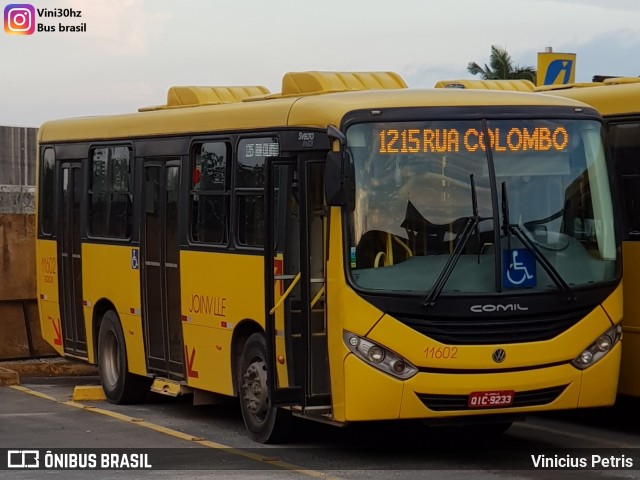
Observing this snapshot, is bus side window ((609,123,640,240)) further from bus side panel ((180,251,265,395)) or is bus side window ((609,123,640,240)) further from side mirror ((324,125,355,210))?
bus side panel ((180,251,265,395))

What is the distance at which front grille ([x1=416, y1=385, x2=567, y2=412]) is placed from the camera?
39.3 ft

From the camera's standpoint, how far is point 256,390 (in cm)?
1366

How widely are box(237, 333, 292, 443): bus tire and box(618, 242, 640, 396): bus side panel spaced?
296cm

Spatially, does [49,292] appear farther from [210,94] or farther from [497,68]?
[497,68]

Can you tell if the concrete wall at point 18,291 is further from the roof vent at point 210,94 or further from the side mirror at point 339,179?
the side mirror at point 339,179

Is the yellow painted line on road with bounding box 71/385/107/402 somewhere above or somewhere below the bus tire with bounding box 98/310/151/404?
below

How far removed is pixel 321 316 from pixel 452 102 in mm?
1965

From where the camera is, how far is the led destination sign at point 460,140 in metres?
12.2

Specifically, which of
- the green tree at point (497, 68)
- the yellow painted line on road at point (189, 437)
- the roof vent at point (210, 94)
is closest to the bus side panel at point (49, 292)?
the yellow painted line on road at point (189, 437)

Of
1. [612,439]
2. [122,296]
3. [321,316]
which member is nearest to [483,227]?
[321,316]

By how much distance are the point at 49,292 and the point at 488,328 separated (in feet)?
26.9

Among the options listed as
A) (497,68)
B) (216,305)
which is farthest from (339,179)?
(497,68)

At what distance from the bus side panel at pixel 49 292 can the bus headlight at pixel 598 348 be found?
797 centimetres

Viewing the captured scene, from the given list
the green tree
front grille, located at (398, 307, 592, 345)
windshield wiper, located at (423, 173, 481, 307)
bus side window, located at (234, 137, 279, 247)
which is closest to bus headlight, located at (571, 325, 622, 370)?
front grille, located at (398, 307, 592, 345)
